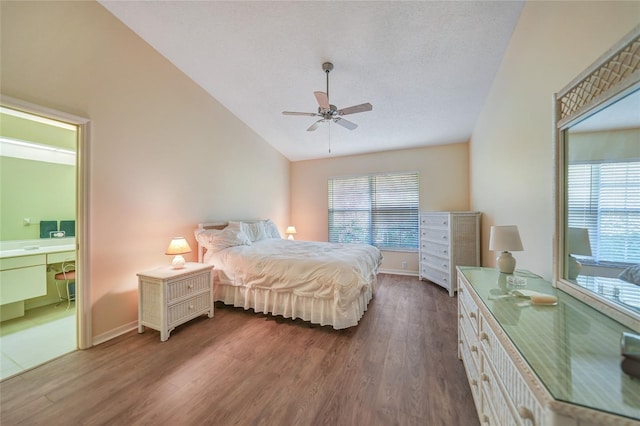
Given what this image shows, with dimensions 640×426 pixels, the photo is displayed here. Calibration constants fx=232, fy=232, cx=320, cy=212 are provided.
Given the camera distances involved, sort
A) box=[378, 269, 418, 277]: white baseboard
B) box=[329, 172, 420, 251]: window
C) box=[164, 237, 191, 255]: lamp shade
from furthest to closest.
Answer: box=[329, 172, 420, 251]: window → box=[378, 269, 418, 277]: white baseboard → box=[164, 237, 191, 255]: lamp shade

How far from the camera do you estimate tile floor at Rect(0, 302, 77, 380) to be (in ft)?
6.68

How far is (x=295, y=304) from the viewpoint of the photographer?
9.11 feet

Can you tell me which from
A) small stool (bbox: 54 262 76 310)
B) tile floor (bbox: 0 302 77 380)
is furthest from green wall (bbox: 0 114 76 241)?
tile floor (bbox: 0 302 77 380)

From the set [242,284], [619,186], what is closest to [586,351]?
[619,186]

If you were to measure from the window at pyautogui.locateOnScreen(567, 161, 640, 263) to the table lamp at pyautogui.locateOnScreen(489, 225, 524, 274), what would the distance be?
376mm

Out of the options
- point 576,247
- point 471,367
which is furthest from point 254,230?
point 576,247

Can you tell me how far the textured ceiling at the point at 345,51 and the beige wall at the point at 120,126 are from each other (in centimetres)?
36

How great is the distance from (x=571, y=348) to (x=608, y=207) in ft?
2.38

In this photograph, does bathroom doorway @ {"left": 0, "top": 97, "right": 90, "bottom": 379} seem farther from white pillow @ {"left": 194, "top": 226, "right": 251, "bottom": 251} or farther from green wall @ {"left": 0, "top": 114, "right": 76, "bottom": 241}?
white pillow @ {"left": 194, "top": 226, "right": 251, "bottom": 251}

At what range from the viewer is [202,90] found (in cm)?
359

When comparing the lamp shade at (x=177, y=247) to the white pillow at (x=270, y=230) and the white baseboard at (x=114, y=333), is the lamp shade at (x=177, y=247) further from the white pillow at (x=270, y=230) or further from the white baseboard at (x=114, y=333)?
the white pillow at (x=270, y=230)

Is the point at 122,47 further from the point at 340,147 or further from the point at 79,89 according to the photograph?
the point at 340,147

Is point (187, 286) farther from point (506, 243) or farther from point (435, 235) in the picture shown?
point (435, 235)

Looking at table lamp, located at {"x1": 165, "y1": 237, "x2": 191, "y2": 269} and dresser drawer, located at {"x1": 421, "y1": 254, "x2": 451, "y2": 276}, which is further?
dresser drawer, located at {"x1": 421, "y1": 254, "x2": 451, "y2": 276}
